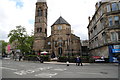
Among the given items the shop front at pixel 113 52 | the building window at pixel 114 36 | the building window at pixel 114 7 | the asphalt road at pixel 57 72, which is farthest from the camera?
the building window at pixel 114 7

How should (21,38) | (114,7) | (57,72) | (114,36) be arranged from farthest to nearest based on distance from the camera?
(21,38), (114,7), (114,36), (57,72)

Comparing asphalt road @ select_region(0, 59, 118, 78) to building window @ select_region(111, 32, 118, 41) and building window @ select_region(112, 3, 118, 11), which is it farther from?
building window @ select_region(112, 3, 118, 11)

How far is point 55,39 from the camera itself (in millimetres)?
43594

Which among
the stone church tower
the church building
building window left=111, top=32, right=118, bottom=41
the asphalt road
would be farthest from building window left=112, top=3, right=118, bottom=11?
the stone church tower

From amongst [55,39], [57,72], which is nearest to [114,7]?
[57,72]

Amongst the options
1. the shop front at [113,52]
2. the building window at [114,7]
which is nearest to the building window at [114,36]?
the shop front at [113,52]

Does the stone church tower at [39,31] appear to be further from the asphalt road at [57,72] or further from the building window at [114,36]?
the asphalt road at [57,72]

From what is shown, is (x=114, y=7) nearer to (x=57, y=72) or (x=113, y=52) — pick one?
(x=113, y=52)

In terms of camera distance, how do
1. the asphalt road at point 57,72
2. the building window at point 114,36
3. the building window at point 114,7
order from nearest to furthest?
the asphalt road at point 57,72 < the building window at point 114,36 < the building window at point 114,7

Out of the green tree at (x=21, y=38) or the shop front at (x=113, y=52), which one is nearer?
the shop front at (x=113, y=52)

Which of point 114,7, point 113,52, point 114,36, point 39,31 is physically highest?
point 114,7

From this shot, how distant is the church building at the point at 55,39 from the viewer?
42656 mm

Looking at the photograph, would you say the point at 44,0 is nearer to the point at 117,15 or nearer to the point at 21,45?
the point at 21,45

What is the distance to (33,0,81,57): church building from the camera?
42.7 m
